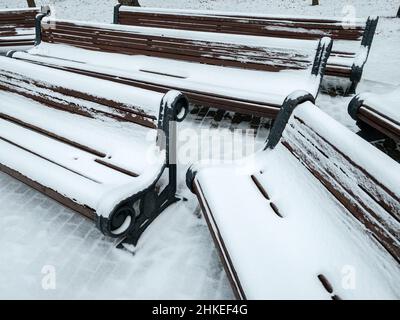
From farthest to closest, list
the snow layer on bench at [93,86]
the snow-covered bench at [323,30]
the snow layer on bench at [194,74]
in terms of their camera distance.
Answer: the snow-covered bench at [323,30]
the snow layer on bench at [194,74]
the snow layer on bench at [93,86]

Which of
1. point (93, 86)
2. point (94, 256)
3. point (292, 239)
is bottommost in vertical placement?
point (94, 256)

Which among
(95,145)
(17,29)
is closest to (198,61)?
(95,145)

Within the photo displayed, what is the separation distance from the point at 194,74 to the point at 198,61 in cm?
24

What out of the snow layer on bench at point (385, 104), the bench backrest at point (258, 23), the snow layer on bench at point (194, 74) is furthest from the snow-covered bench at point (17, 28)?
the snow layer on bench at point (385, 104)

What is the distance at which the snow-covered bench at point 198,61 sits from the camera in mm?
3822

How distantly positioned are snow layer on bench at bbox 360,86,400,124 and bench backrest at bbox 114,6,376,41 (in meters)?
2.12

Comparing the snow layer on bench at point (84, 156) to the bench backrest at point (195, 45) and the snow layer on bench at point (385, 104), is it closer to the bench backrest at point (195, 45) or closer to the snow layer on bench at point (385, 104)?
the snow layer on bench at point (385, 104)

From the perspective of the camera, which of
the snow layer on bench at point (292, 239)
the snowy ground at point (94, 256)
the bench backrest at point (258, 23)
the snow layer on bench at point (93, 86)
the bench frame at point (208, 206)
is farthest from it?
the bench backrest at point (258, 23)

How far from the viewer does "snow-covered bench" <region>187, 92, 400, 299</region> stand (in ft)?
5.81

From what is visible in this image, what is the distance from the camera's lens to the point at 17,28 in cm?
698

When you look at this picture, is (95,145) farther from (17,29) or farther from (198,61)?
(17,29)

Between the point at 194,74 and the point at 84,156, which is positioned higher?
the point at 194,74

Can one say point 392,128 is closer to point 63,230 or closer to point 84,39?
point 63,230

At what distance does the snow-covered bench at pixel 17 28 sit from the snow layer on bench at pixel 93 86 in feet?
12.0
